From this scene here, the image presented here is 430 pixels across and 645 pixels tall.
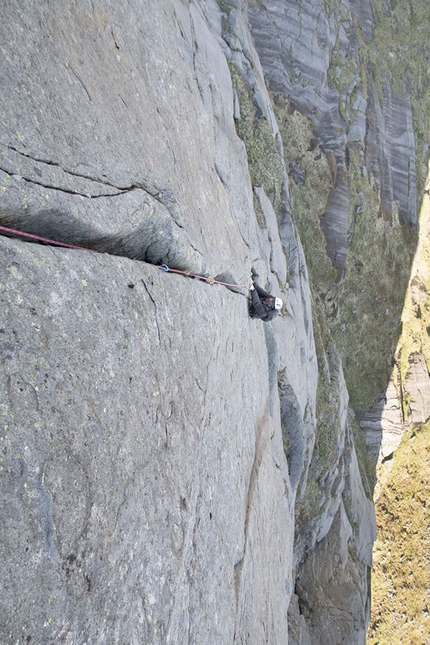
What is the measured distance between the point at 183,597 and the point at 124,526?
2.36 m

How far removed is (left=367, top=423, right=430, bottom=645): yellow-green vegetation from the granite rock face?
45.9ft

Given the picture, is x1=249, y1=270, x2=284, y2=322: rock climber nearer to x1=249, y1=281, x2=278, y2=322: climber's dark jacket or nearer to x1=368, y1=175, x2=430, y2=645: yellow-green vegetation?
x1=249, y1=281, x2=278, y2=322: climber's dark jacket

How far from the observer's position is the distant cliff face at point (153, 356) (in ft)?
18.5

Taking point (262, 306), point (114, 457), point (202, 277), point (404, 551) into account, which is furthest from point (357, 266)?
point (114, 457)

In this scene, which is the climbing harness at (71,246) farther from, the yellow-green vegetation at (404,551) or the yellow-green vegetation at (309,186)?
the yellow-green vegetation at (404,551)

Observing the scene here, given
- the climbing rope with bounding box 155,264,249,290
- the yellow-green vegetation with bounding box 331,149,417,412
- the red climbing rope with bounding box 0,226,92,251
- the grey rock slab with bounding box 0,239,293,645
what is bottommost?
the grey rock slab with bounding box 0,239,293,645

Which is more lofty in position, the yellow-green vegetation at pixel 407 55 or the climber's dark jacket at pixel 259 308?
the yellow-green vegetation at pixel 407 55

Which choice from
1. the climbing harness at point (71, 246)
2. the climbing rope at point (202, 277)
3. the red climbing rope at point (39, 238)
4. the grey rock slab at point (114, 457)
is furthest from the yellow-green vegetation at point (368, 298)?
the red climbing rope at point (39, 238)

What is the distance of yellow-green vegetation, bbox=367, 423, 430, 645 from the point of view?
25688 millimetres

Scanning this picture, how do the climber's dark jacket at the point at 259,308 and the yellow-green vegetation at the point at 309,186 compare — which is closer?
A: the climber's dark jacket at the point at 259,308

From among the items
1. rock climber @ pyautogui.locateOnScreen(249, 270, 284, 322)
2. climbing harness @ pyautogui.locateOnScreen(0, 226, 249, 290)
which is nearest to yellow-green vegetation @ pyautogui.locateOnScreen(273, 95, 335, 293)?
rock climber @ pyautogui.locateOnScreen(249, 270, 284, 322)

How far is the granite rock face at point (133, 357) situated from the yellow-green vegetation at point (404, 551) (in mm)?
13983

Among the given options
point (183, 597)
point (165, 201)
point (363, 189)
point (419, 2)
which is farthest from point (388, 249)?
point (183, 597)

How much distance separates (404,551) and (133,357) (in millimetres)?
26459
